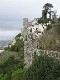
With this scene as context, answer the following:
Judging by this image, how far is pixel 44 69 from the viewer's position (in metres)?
23.0

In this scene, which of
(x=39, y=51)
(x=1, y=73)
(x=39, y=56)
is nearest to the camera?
(x=39, y=56)

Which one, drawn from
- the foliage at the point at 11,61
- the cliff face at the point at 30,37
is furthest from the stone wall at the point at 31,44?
the foliage at the point at 11,61

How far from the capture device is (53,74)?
2250cm

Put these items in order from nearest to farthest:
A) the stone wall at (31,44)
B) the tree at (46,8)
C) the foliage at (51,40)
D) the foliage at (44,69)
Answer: the foliage at (44,69), the stone wall at (31,44), the foliage at (51,40), the tree at (46,8)

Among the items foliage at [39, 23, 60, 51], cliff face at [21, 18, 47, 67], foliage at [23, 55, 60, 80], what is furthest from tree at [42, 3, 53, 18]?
foliage at [23, 55, 60, 80]

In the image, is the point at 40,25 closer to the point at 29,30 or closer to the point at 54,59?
the point at 29,30

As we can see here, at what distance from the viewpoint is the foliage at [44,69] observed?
22500 millimetres

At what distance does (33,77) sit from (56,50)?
2.96 m

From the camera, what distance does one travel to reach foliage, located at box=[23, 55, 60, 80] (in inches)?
886

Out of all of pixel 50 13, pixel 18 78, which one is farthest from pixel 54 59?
pixel 50 13

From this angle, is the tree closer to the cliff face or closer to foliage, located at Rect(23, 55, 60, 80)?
the cliff face

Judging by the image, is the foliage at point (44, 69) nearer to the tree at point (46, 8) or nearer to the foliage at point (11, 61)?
the foliage at point (11, 61)

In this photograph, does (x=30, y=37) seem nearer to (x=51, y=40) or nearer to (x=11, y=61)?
(x=11, y=61)

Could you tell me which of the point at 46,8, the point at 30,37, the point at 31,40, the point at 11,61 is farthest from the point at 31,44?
the point at 46,8
